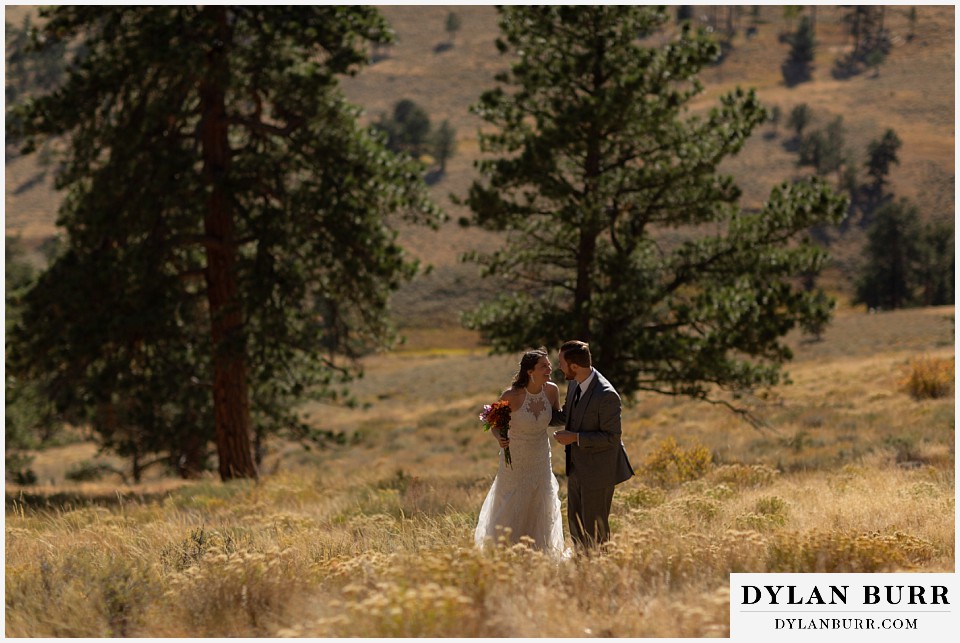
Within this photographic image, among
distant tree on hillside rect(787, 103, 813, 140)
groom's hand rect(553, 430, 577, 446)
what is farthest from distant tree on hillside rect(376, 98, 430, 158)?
groom's hand rect(553, 430, 577, 446)

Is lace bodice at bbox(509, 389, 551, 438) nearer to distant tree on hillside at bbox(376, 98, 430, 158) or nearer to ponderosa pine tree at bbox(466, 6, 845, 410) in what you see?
ponderosa pine tree at bbox(466, 6, 845, 410)

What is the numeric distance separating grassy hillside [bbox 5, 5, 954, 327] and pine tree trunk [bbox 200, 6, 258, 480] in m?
58.9

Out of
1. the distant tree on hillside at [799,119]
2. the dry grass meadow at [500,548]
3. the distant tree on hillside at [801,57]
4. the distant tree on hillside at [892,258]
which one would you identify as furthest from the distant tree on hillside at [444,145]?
the dry grass meadow at [500,548]

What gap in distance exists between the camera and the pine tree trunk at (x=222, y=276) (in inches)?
578

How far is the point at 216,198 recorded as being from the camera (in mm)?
14961

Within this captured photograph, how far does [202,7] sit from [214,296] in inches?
193

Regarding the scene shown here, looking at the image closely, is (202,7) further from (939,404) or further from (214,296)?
(939,404)

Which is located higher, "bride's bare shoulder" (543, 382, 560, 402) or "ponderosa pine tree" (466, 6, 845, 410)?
"ponderosa pine tree" (466, 6, 845, 410)

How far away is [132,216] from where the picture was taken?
14.2 meters

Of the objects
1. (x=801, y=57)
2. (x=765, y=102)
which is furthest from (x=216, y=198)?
(x=801, y=57)

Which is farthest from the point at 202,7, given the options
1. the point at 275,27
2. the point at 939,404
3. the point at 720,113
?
the point at 939,404

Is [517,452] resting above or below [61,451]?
above

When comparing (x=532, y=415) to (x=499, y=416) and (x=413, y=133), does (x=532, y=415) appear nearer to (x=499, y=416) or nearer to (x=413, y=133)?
(x=499, y=416)

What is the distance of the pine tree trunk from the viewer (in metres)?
14.7
